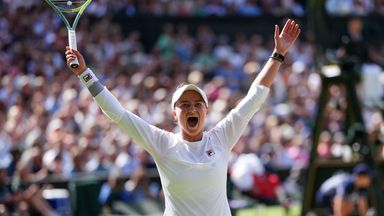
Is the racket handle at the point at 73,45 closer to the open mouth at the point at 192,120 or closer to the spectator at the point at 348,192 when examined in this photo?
the open mouth at the point at 192,120

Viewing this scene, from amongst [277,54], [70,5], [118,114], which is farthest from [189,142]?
[70,5]

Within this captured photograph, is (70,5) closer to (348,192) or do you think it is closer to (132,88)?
(348,192)

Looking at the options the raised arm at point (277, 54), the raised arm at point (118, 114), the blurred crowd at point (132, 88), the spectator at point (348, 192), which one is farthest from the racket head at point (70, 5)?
the spectator at point (348, 192)

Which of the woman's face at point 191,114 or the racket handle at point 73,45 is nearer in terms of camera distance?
the racket handle at point 73,45

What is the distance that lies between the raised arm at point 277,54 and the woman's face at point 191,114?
0.38 metres

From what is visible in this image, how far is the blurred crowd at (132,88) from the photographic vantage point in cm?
1412

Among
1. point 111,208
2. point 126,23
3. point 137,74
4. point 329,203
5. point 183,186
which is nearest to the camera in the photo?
point 183,186

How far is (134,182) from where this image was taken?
13977 mm

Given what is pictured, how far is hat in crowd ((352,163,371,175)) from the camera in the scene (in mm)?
11055

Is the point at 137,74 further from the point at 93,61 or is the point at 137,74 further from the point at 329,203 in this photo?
the point at 329,203

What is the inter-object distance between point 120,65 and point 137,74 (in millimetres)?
751

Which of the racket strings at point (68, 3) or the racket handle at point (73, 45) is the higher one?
the racket strings at point (68, 3)

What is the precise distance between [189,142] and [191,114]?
0.54 feet

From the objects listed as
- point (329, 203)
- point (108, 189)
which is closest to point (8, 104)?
point (108, 189)
